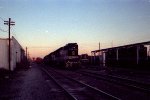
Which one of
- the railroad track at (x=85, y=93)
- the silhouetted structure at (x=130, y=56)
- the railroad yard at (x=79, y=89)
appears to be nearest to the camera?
the railroad track at (x=85, y=93)

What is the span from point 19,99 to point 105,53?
39.4 meters

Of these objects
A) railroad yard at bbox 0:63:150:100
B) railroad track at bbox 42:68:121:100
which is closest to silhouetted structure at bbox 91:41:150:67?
railroad yard at bbox 0:63:150:100

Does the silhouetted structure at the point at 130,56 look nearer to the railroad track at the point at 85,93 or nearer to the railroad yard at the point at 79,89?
the railroad yard at the point at 79,89

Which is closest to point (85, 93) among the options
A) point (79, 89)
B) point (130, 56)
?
point (79, 89)

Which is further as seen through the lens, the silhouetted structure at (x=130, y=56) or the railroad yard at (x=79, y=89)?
the silhouetted structure at (x=130, y=56)

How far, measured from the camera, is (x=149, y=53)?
3039 cm

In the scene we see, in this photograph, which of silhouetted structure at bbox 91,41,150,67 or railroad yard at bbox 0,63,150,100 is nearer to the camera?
railroad yard at bbox 0,63,150,100

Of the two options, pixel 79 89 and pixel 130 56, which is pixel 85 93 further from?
pixel 130 56

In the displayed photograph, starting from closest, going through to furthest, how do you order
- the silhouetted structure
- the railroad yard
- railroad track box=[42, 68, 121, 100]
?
railroad track box=[42, 68, 121, 100]
the railroad yard
the silhouetted structure

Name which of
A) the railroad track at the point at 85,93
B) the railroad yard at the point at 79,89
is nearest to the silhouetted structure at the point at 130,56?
the railroad yard at the point at 79,89

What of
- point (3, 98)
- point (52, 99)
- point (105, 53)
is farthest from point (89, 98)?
point (105, 53)

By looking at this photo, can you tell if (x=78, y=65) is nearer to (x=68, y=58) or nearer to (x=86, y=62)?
(x=68, y=58)

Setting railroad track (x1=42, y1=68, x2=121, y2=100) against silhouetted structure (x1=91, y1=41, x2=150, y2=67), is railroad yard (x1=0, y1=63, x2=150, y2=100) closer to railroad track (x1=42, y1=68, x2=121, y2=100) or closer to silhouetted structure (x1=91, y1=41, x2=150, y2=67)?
railroad track (x1=42, y1=68, x2=121, y2=100)

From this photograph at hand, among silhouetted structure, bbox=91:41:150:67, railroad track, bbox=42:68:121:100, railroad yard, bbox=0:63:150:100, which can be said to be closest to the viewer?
railroad track, bbox=42:68:121:100
